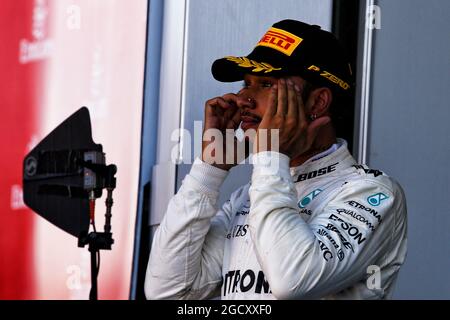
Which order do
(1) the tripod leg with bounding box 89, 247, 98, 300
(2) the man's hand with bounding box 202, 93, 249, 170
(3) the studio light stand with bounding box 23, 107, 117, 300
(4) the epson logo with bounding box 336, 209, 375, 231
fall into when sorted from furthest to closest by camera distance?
(3) the studio light stand with bounding box 23, 107, 117, 300 → (1) the tripod leg with bounding box 89, 247, 98, 300 → (2) the man's hand with bounding box 202, 93, 249, 170 → (4) the epson logo with bounding box 336, 209, 375, 231

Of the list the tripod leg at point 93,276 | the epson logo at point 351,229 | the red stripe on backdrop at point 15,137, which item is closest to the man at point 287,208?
the epson logo at point 351,229

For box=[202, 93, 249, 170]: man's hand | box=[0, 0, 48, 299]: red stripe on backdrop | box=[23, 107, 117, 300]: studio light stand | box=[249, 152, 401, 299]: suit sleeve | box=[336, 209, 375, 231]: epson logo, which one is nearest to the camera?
box=[249, 152, 401, 299]: suit sleeve

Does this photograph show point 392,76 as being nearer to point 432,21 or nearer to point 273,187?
point 432,21

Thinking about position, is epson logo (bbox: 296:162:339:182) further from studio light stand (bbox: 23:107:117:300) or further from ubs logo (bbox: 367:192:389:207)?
studio light stand (bbox: 23:107:117:300)

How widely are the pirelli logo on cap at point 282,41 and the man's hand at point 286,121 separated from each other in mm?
147

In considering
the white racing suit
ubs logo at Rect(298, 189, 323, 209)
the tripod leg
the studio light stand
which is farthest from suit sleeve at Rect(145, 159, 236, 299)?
the studio light stand

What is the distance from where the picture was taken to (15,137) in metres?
3.80

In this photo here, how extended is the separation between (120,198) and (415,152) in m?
1.01

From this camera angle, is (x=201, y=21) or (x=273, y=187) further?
(x=201, y=21)

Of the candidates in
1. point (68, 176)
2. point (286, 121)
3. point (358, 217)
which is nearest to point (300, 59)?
point (286, 121)

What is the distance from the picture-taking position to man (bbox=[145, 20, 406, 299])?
224 centimetres

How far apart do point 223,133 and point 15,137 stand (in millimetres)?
1354

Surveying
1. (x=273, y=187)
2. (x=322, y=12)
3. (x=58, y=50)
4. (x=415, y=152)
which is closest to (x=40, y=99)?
(x=58, y=50)

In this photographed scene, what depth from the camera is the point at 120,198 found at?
3.53m
